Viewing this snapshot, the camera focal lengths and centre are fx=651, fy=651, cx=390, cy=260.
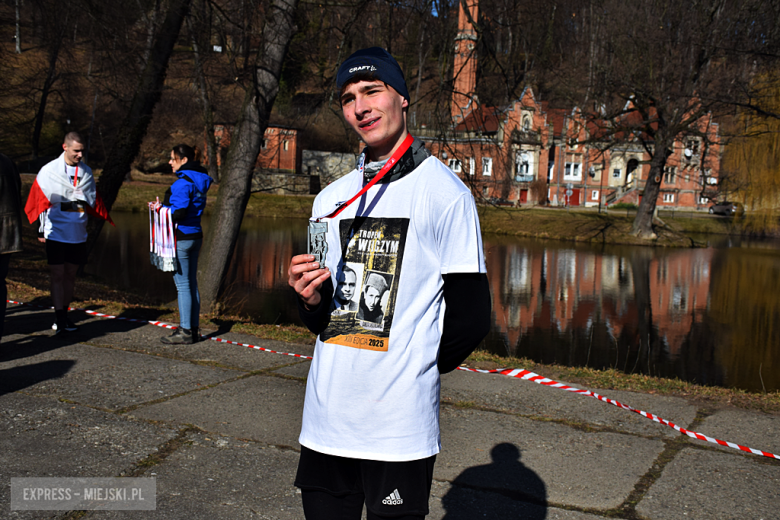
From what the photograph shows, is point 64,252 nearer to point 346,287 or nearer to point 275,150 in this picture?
point 275,150

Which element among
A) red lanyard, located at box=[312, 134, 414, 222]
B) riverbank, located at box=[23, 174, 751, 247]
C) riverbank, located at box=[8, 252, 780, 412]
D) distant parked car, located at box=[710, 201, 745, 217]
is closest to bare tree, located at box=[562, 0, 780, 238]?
riverbank, located at box=[23, 174, 751, 247]

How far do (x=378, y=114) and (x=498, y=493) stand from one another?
8.14 ft

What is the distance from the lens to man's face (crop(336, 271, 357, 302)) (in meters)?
2.22

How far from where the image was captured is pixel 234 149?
406 inches

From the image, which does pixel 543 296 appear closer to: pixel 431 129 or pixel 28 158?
pixel 431 129

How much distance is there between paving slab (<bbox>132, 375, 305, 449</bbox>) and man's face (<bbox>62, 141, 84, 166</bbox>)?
350cm

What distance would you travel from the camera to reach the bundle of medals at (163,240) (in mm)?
7090

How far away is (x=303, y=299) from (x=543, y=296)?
17.4 metres

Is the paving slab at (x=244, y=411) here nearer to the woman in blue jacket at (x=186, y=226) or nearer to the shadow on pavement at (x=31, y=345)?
the woman in blue jacket at (x=186, y=226)

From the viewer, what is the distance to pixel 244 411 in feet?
16.4

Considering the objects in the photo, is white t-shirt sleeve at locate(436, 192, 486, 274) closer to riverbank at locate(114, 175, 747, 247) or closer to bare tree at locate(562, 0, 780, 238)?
bare tree at locate(562, 0, 780, 238)

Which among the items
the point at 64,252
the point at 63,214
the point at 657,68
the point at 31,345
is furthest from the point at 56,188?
the point at 657,68

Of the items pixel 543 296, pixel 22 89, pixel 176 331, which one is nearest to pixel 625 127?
pixel 543 296

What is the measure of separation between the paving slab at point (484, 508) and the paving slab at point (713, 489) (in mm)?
510
